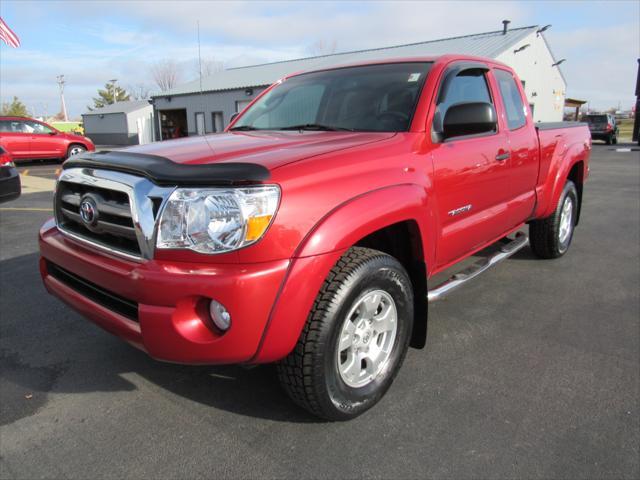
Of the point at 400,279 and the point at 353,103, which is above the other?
the point at 353,103

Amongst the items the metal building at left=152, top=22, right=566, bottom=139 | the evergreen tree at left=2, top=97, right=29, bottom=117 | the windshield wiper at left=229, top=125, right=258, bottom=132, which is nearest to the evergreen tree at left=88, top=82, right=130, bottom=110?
the evergreen tree at left=2, top=97, right=29, bottom=117

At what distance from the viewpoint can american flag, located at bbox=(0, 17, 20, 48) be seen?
535 inches

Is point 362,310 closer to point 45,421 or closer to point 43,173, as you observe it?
point 45,421

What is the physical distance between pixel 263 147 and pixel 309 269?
0.78 m

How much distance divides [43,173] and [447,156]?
49.3ft

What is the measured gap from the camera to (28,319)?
367cm

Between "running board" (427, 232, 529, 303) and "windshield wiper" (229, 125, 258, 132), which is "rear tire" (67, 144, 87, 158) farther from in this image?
"running board" (427, 232, 529, 303)

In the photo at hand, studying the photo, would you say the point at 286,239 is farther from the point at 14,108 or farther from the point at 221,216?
the point at 14,108

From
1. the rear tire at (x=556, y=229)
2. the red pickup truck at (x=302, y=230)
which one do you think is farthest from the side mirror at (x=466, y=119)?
the rear tire at (x=556, y=229)

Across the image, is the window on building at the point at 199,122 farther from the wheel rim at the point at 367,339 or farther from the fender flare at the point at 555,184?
the wheel rim at the point at 367,339

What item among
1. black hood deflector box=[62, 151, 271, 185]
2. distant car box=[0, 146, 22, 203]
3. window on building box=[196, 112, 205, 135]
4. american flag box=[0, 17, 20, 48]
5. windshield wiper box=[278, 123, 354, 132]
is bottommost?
distant car box=[0, 146, 22, 203]

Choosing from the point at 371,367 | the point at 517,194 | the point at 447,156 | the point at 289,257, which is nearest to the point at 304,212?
the point at 289,257

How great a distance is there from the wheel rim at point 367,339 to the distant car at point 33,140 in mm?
15913

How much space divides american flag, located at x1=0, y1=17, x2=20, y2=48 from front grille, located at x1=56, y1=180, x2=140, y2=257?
46.6ft
